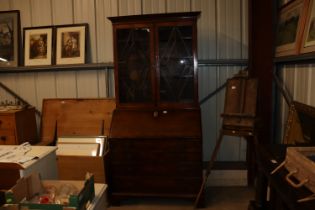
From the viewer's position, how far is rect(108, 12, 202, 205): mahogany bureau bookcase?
2666mm

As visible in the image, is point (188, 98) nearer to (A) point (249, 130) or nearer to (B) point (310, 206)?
(A) point (249, 130)

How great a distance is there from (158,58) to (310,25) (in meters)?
1.38

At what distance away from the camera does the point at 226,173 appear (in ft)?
10.5

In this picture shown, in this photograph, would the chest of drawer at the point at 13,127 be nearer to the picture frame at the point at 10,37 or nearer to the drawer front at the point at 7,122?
the drawer front at the point at 7,122

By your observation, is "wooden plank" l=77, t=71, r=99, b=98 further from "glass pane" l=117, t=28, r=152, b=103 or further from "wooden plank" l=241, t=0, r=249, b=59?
"wooden plank" l=241, t=0, r=249, b=59

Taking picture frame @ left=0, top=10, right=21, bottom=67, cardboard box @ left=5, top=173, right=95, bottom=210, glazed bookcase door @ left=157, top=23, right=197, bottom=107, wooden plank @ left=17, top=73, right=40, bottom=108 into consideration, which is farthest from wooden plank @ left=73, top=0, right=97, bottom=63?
cardboard box @ left=5, top=173, right=95, bottom=210

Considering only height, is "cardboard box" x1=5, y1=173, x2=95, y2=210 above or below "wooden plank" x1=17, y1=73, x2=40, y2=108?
below

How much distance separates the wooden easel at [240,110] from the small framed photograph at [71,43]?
183cm

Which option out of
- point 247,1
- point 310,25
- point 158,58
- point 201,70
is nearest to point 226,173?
point 201,70

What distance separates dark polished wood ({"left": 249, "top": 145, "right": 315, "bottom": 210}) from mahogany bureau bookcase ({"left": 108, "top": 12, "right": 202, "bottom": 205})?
884 mm

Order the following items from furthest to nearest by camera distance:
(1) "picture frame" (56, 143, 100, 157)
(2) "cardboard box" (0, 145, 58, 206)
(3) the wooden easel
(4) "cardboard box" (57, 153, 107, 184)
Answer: (1) "picture frame" (56, 143, 100, 157) < (4) "cardboard box" (57, 153, 107, 184) < (3) the wooden easel < (2) "cardboard box" (0, 145, 58, 206)

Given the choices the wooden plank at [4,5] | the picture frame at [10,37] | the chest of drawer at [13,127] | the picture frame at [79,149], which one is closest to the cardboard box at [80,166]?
the picture frame at [79,149]

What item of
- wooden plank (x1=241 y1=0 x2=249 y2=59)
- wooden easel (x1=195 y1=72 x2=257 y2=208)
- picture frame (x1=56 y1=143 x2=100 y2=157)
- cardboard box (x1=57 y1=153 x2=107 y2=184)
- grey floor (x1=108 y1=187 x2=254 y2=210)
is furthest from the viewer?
wooden plank (x1=241 y1=0 x2=249 y2=59)

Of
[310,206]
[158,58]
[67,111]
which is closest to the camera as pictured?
[310,206]
